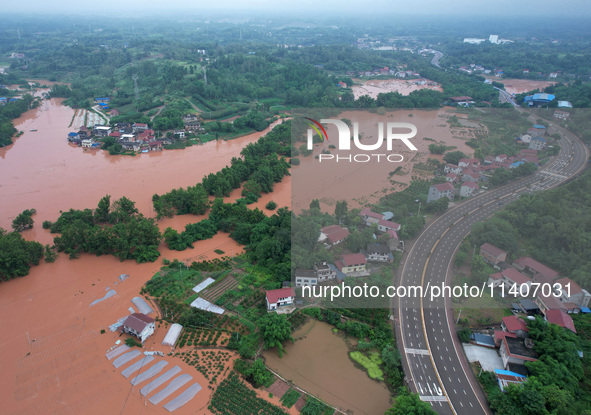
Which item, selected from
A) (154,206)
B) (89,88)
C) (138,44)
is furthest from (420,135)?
(138,44)

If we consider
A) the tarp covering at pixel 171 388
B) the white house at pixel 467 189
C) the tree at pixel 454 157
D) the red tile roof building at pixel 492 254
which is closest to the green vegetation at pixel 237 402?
the tarp covering at pixel 171 388

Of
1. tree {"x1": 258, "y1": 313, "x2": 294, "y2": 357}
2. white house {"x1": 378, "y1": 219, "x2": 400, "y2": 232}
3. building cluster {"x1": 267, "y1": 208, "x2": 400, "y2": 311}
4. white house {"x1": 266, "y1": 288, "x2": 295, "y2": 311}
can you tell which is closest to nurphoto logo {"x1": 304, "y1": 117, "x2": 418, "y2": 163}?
white house {"x1": 378, "y1": 219, "x2": 400, "y2": 232}

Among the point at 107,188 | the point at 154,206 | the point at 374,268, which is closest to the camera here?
the point at 374,268

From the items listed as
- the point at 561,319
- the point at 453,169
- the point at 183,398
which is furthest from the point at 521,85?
the point at 183,398

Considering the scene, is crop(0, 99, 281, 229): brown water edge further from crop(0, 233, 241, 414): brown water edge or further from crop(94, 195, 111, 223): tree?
crop(0, 233, 241, 414): brown water edge

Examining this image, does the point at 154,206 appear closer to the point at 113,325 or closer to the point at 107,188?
the point at 107,188

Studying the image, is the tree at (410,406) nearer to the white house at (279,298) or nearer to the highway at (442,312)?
the highway at (442,312)

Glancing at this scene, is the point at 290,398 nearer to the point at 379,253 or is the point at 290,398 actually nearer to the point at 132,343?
the point at 132,343
